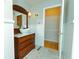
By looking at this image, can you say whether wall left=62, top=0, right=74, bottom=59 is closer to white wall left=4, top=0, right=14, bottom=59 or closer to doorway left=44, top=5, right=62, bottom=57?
white wall left=4, top=0, right=14, bottom=59

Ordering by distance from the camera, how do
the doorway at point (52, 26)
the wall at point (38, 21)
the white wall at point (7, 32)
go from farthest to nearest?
the wall at point (38, 21), the doorway at point (52, 26), the white wall at point (7, 32)

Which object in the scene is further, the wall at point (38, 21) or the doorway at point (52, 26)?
the wall at point (38, 21)

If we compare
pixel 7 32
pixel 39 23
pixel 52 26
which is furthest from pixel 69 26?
pixel 39 23

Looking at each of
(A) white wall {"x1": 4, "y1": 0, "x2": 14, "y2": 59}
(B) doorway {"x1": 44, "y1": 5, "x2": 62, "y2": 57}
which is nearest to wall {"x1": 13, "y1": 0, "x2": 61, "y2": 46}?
(B) doorway {"x1": 44, "y1": 5, "x2": 62, "y2": 57}

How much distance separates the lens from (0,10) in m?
1.40

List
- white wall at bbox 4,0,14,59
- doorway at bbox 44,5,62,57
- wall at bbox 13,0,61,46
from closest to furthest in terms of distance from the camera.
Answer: white wall at bbox 4,0,14,59
doorway at bbox 44,5,62,57
wall at bbox 13,0,61,46

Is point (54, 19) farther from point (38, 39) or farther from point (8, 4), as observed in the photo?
point (8, 4)

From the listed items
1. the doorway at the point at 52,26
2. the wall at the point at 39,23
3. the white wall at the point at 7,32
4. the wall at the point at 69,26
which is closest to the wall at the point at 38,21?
the wall at the point at 39,23

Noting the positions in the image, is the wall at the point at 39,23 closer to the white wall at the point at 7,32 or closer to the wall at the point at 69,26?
the wall at the point at 69,26

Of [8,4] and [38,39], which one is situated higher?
[8,4]

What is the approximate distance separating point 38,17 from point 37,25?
17.6 inches

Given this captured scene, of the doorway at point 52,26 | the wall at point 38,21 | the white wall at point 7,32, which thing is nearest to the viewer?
the white wall at point 7,32
